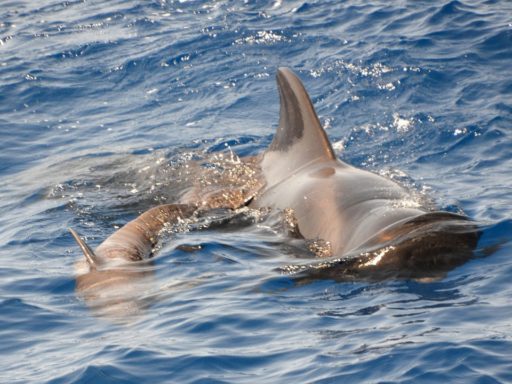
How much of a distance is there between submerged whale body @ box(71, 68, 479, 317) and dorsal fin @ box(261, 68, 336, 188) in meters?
0.01

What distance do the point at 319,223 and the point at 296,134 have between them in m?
2.19

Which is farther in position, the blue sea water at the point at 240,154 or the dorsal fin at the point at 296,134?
the dorsal fin at the point at 296,134

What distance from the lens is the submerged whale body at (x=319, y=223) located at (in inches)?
268

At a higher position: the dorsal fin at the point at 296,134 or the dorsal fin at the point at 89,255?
the dorsal fin at the point at 296,134

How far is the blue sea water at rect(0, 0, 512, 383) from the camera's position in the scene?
585cm

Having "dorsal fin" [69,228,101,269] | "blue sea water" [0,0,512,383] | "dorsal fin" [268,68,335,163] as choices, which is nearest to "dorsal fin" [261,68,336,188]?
"dorsal fin" [268,68,335,163]

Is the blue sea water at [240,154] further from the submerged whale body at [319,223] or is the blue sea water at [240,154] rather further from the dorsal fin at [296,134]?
the dorsal fin at [296,134]

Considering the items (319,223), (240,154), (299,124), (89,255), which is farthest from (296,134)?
(89,255)

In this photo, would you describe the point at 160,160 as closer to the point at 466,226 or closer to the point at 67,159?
the point at 67,159

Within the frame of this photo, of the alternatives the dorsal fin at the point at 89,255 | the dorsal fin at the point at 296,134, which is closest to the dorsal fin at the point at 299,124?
the dorsal fin at the point at 296,134

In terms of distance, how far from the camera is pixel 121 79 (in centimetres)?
1931

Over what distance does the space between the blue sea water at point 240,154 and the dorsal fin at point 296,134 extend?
1.24 metres

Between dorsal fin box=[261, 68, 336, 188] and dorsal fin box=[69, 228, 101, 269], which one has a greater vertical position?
dorsal fin box=[261, 68, 336, 188]

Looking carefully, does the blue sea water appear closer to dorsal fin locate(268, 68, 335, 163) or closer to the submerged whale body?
the submerged whale body
